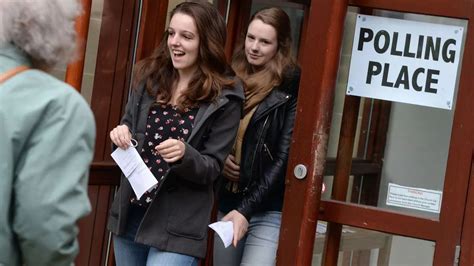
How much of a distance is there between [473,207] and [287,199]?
80 centimetres

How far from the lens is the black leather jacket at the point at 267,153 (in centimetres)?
468

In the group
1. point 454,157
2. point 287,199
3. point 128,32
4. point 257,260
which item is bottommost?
point 257,260

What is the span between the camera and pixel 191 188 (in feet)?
14.3

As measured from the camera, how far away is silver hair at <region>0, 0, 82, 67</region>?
2771mm

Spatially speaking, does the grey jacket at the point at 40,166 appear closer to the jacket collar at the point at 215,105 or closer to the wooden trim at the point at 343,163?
the jacket collar at the point at 215,105

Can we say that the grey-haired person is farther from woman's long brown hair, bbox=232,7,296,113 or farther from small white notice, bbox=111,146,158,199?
woman's long brown hair, bbox=232,7,296,113

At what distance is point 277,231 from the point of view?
4.79 meters

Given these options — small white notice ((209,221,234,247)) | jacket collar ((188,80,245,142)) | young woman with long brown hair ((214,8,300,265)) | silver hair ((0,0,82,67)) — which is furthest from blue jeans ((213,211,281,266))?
silver hair ((0,0,82,67))

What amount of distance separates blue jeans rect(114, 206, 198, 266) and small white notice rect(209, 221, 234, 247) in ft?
0.52

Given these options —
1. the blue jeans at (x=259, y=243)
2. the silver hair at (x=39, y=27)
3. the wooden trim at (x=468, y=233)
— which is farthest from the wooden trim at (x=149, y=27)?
the silver hair at (x=39, y=27)

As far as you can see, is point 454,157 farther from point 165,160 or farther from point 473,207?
point 165,160

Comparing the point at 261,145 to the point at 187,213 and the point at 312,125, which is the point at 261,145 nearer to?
the point at 312,125

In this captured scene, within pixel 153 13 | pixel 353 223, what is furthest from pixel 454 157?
pixel 153 13

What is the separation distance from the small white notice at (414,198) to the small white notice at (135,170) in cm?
108
